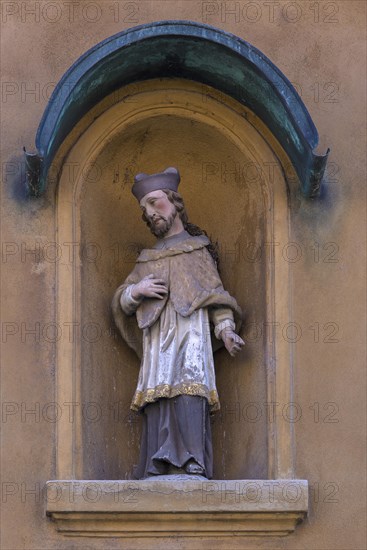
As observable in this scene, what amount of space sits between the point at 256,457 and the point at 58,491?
1106 millimetres

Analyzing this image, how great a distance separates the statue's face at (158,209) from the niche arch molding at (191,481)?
36cm

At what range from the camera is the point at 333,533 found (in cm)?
1222

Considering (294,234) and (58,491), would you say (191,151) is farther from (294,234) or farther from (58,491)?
(58,491)

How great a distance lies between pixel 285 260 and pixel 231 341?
1.76 feet

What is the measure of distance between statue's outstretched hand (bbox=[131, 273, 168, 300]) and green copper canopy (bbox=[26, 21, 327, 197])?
0.73 m

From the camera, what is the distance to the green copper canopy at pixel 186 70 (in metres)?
12.4

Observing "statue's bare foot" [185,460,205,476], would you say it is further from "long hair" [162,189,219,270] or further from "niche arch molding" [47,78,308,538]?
"long hair" [162,189,219,270]

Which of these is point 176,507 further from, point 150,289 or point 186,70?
point 186,70

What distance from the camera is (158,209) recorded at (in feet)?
42.0

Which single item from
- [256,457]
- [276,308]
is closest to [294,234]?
[276,308]

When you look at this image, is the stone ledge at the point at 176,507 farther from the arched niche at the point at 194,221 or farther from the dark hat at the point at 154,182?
the dark hat at the point at 154,182

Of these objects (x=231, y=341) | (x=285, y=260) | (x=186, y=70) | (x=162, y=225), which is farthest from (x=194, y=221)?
(x=231, y=341)

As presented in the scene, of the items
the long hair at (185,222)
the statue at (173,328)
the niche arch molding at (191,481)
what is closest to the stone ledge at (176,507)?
the niche arch molding at (191,481)

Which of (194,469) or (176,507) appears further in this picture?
(194,469)
